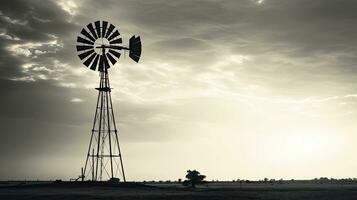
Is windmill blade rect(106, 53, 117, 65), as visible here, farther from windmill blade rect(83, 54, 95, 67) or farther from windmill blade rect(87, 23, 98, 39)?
windmill blade rect(87, 23, 98, 39)

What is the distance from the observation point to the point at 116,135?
66688 mm

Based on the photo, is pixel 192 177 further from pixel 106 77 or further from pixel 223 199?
pixel 223 199

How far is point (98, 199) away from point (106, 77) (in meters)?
24.9

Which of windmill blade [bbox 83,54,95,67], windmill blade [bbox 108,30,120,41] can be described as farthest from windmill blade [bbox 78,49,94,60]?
windmill blade [bbox 108,30,120,41]

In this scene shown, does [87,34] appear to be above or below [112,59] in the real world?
above

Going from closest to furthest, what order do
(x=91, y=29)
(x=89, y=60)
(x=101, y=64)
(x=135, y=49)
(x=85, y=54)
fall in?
(x=91, y=29) < (x=85, y=54) < (x=89, y=60) < (x=101, y=64) < (x=135, y=49)

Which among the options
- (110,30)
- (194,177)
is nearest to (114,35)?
(110,30)

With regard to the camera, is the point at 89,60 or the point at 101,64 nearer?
the point at 89,60

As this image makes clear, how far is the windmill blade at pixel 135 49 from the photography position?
222 feet

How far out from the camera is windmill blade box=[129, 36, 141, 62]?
67.7 metres

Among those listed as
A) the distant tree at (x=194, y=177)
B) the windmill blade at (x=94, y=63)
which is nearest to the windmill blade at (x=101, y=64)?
the windmill blade at (x=94, y=63)

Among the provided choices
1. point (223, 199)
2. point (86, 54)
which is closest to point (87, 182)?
point (86, 54)

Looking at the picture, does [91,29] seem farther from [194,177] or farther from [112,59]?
[194,177]

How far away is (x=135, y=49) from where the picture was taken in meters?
67.8
